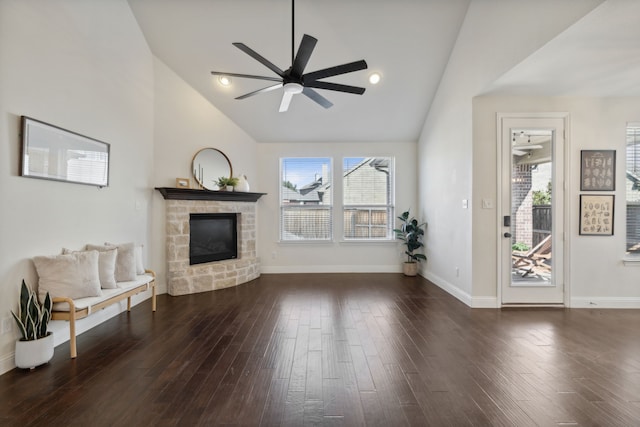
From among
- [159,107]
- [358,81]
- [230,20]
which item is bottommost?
[159,107]

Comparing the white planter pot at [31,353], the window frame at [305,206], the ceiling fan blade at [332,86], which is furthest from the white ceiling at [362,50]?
the white planter pot at [31,353]

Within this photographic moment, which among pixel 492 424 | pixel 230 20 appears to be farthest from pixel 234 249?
pixel 492 424

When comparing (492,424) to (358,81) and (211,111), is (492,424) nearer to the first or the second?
(358,81)

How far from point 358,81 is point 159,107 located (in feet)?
10.0

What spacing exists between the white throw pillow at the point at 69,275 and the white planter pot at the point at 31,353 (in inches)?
13.8

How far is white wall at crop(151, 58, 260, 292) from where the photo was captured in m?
4.32

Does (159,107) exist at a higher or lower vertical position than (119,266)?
higher

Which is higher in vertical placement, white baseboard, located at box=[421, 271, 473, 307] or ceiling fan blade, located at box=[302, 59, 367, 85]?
ceiling fan blade, located at box=[302, 59, 367, 85]

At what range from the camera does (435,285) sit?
479 cm

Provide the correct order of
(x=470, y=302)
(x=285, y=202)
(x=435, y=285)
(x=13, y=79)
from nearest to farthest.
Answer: (x=13, y=79)
(x=470, y=302)
(x=435, y=285)
(x=285, y=202)

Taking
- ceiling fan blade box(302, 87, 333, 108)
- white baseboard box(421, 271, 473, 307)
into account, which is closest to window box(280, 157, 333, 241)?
white baseboard box(421, 271, 473, 307)

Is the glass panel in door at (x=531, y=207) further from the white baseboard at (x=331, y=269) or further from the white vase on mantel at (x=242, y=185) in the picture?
the white vase on mantel at (x=242, y=185)

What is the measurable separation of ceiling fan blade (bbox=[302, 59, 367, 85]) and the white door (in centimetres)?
212

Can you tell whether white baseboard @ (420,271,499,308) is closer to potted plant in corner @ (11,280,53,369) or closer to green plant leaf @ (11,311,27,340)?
potted plant in corner @ (11,280,53,369)
